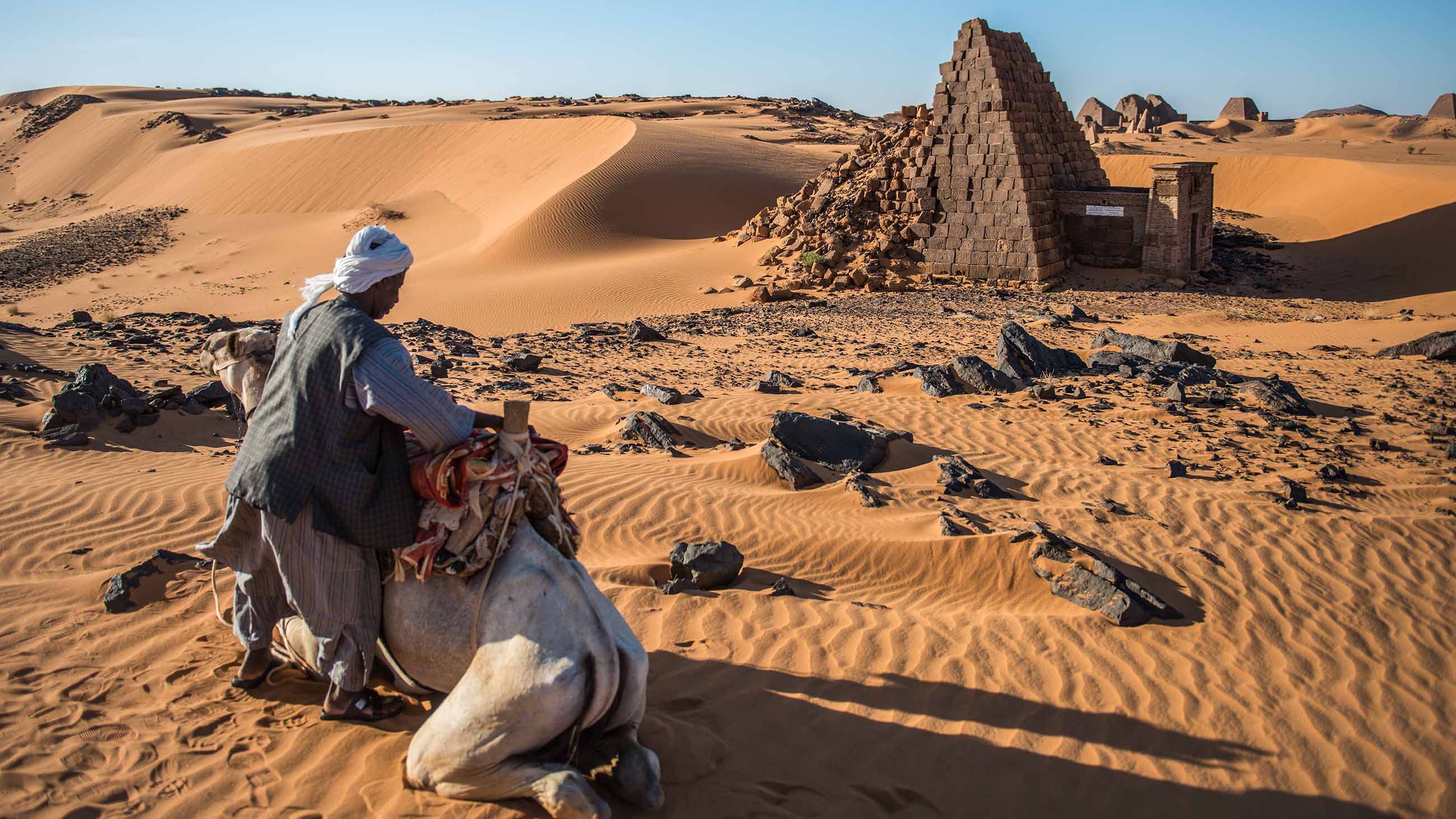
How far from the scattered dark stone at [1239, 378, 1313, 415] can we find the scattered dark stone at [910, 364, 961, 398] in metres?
3.03

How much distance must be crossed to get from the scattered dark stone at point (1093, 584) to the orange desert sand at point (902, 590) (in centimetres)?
10

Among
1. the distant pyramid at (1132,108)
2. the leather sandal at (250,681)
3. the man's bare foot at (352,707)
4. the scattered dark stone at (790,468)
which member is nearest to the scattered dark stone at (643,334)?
the scattered dark stone at (790,468)

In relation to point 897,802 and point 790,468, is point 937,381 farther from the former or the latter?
point 897,802

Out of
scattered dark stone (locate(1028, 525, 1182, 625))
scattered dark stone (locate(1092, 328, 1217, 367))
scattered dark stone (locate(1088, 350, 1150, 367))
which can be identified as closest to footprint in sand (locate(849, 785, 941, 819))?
scattered dark stone (locate(1028, 525, 1182, 625))

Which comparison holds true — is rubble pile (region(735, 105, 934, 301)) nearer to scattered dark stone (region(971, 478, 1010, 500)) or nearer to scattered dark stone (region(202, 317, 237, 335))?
scattered dark stone (region(202, 317, 237, 335))

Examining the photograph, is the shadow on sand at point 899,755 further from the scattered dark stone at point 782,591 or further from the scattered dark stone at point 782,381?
the scattered dark stone at point 782,381

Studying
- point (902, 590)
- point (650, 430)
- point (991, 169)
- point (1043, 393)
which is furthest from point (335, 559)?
point (991, 169)

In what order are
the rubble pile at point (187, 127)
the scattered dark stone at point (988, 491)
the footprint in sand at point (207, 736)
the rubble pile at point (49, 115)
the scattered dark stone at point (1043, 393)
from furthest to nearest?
the rubble pile at point (49, 115) < the rubble pile at point (187, 127) < the scattered dark stone at point (1043, 393) < the scattered dark stone at point (988, 491) < the footprint in sand at point (207, 736)

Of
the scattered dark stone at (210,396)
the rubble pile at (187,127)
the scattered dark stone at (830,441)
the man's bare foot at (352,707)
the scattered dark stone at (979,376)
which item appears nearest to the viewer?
the man's bare foot at (352,707)

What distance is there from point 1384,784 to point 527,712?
12.8 feet

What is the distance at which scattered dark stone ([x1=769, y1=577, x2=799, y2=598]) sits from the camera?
19.1 feet

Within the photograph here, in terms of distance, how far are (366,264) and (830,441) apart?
217 inches

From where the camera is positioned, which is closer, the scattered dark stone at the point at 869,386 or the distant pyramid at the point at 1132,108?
the scattered dark stone at the point at 869,386

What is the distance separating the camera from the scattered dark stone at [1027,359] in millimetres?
11477
